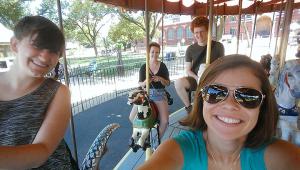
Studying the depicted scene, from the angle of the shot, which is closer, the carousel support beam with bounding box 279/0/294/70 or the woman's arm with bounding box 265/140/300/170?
the woman's arm with bounding box 265/140/300/170

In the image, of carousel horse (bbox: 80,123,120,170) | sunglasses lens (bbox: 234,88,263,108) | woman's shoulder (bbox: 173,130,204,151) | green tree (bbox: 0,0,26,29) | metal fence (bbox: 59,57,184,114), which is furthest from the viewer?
green tree (bbox: 0,0,26,29)

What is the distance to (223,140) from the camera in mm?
1259

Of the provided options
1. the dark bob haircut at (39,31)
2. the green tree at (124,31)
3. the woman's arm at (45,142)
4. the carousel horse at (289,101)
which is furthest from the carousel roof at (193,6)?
the green tree at (124,31)

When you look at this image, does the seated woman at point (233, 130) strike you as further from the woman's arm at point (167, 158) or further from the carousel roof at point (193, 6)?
the carousel roof at point (193, 6)

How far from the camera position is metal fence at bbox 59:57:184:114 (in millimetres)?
8273

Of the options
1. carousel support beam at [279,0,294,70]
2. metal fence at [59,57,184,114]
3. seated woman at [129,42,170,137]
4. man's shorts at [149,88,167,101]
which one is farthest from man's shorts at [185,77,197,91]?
metal fence at [59,57,184,114]

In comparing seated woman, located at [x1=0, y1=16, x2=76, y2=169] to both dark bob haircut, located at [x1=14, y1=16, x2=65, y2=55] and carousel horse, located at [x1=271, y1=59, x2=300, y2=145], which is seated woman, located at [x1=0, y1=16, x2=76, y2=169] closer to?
dark bob haircut, located at [x1=14, y1=16, x2=65, y2=55]

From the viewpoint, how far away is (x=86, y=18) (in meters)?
20.3

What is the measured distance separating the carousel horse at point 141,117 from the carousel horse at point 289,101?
3.88 ft

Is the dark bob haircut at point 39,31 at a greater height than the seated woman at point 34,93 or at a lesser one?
greater

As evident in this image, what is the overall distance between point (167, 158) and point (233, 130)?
0.33m

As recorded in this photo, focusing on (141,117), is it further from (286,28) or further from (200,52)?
(286,28)

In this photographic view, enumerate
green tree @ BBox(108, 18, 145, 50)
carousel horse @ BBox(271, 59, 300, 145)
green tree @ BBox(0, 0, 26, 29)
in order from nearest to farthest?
carousel horse @ BBox(271, 59, 300, 145)
green tree @ BBox(0, 0, 26, 29)
green tree @ BBox(108, 18, 145, 50)

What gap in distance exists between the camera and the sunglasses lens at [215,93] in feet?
3.76
